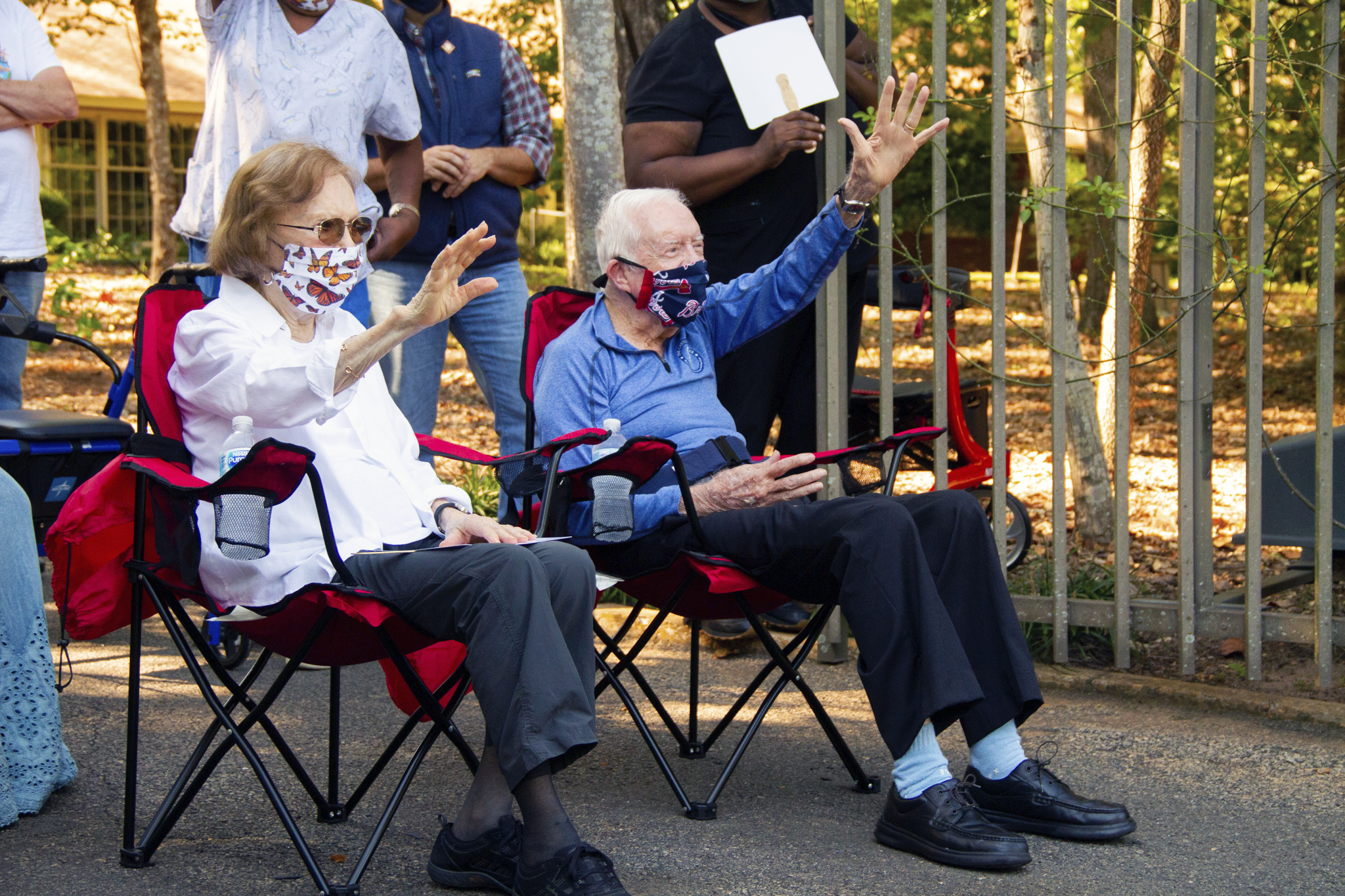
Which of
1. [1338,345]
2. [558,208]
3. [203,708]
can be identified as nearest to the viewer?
[203,708]

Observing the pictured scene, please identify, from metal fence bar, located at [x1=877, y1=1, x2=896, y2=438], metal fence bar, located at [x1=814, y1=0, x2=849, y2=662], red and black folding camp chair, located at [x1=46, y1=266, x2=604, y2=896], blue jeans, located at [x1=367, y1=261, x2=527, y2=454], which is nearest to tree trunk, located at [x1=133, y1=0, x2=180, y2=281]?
blue jeans, located at [x1=367, y1=261, x2=527, y2=454]

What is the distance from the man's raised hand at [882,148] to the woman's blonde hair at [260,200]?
1274 millimetres

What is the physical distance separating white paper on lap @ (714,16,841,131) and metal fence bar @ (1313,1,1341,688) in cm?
129

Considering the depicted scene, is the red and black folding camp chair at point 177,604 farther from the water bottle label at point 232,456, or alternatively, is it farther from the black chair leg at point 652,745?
the black chair leg at point 652,745

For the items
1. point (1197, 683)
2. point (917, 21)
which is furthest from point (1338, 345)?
point (1197, 683)

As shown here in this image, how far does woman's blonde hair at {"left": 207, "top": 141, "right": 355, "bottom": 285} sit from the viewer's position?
2643mm

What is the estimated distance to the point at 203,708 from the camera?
354 cm

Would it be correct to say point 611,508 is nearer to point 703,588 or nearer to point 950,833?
point 703,588

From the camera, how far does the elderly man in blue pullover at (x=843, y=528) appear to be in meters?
2.61

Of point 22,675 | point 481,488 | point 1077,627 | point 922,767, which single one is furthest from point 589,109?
point 922,767

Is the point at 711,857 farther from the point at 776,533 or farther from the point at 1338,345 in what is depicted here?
the point at 1338,345

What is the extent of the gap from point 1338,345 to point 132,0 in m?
10.1

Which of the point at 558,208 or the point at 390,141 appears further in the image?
the point at 558,208

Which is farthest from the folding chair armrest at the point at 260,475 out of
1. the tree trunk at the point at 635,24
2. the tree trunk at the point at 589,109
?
the tree trunk at the point at 635,24
